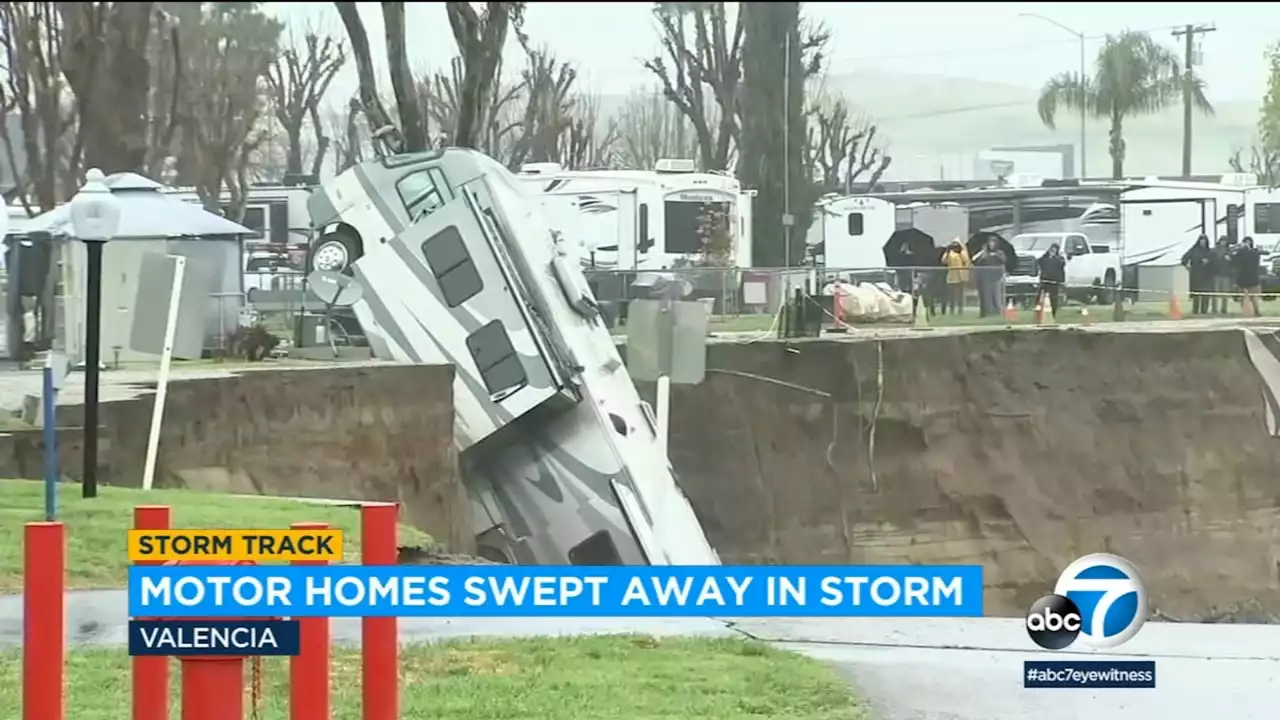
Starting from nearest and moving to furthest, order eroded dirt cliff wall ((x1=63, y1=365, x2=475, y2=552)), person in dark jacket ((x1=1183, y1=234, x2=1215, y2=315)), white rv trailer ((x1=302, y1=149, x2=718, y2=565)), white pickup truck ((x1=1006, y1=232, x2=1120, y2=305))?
person in dark jacket ((x1=1183, y1=234, x2=1215, y2=315)) → white pickup truck ((x1=1006, y1=232, x2=1120, y2=305)) → white rv trailer ((x1=302, y1=149, x2=718, y2=565)) → eroded dirt cliff wall ((x1=63, y1=365, x2=475, y2=552))

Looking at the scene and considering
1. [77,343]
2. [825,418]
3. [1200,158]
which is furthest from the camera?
[825,418]

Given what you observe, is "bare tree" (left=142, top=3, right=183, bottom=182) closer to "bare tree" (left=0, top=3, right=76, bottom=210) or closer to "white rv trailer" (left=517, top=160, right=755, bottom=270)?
"bare tree" (left=0, top=3, right=76, bottom=210)

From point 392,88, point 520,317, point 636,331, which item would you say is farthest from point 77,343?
point 392,88

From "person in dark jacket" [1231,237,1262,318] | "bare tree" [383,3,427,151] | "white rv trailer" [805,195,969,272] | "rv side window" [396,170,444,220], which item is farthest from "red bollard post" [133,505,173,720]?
"person in dark jacket" [1231,237,1262,318]

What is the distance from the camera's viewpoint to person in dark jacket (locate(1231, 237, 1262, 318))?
26.7ft

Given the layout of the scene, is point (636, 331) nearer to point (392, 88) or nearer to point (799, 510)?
point (799, 510)

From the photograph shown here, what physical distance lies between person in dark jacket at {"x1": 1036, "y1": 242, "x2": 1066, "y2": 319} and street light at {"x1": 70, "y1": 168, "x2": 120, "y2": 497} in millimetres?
4403

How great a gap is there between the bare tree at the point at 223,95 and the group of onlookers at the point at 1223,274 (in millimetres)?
4335

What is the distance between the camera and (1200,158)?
7.50m

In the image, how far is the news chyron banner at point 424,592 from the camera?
4.43 m

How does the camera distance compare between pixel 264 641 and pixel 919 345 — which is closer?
pixel 264 641

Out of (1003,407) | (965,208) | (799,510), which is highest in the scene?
(965,208)

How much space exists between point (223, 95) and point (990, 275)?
4.66 metres

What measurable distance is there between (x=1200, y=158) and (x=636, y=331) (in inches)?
116
